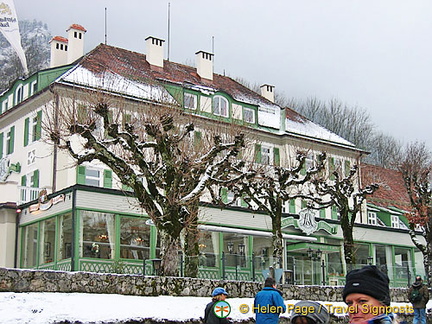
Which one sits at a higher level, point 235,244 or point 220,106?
point 220,106

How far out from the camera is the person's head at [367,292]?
4305mm

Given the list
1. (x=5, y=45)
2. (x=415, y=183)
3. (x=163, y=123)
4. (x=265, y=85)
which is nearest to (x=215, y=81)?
(x=265, y=85)

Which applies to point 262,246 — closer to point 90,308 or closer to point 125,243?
point 125,243

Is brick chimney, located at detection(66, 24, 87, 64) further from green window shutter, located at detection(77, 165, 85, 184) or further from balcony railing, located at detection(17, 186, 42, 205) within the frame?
green window shutter, located at detection(77, 165, 85, 184)

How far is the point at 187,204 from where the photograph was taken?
24.4m

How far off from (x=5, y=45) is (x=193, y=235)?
548 feet

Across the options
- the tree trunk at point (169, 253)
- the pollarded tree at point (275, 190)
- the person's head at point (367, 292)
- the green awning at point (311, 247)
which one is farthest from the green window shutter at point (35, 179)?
the person's head at point (367, 292)

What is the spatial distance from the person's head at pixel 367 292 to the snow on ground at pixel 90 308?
13.9m

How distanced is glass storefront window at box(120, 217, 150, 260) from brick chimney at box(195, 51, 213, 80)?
1677cm

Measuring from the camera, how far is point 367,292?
14.2 feet

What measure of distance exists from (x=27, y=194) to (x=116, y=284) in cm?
1643

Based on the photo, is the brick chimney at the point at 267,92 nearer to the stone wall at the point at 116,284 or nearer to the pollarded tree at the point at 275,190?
the pollarded tree at the point at 275,190

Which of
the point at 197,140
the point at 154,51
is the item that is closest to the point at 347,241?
the point at 197,140

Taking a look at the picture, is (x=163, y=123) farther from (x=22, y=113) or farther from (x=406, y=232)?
(x=406, y=232)
